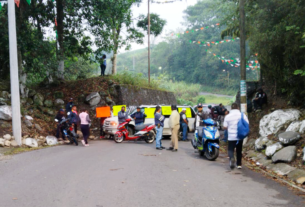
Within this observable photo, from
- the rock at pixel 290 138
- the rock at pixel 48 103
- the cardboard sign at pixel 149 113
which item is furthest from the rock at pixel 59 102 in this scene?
the rock at pixel 290 138

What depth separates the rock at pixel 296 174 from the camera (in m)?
8.10

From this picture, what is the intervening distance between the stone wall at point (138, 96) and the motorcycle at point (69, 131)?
9272mm

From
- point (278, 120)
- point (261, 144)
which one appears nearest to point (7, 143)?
point (261, 144)

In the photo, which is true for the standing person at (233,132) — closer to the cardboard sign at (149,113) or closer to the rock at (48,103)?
the cardboard sign at (149,113)

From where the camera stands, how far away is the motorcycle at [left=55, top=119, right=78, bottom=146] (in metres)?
15.8

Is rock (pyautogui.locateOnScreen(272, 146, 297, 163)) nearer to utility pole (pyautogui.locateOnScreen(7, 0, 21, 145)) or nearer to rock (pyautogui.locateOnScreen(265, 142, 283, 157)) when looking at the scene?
rock (pyautogui.locateOnScreen(265, 142, 283, 157))

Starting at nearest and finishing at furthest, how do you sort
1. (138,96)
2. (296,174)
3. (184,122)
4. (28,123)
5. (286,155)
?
(296,174)
(286,155)
(28,123)
(184,122)
(138,96)

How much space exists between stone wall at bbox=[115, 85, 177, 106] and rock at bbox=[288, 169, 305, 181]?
18.1 meters

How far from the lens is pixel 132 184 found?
732cm

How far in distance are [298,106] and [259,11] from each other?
15.5 ft

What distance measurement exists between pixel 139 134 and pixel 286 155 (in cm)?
816

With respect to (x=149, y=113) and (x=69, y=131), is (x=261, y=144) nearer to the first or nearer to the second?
(x=149, y=113)

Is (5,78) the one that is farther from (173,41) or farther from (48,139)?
(173,41)

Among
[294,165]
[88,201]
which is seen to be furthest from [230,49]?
[88,201]
